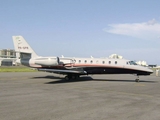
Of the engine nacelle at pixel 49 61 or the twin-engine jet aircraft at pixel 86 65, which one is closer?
the twin-engine jet aircraft at pixel 86 65

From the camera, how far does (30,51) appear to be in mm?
27312

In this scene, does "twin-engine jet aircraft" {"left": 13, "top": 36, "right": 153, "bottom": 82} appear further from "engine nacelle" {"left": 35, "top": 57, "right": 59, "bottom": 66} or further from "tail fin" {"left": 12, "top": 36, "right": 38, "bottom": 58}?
"tail fin" {"left": 12, "top": 36, "right": 38, "bottom": 58}

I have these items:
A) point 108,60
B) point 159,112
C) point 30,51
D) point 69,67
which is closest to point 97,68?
point 108,60

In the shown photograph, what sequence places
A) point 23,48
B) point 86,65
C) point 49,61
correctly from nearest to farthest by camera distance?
point 49,61
point 86,65
point 23,48

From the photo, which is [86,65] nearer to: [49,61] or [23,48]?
[49,61]

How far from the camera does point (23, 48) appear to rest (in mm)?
27422

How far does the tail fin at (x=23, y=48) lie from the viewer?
27030 millimetres

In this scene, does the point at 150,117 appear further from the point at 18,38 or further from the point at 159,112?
the point at 18,38

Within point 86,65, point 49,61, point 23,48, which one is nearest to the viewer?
point 49,61

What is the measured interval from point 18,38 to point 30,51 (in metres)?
2.54

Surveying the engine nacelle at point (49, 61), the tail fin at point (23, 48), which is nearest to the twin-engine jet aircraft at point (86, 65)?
the engine nacelle at point (49, 61)

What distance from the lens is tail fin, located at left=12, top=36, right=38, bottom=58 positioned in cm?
2703

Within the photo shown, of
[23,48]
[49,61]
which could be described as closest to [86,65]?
[49,61]

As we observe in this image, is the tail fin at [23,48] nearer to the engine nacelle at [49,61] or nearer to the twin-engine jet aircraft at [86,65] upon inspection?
the twin-engine jet aircraft at [86,65]
